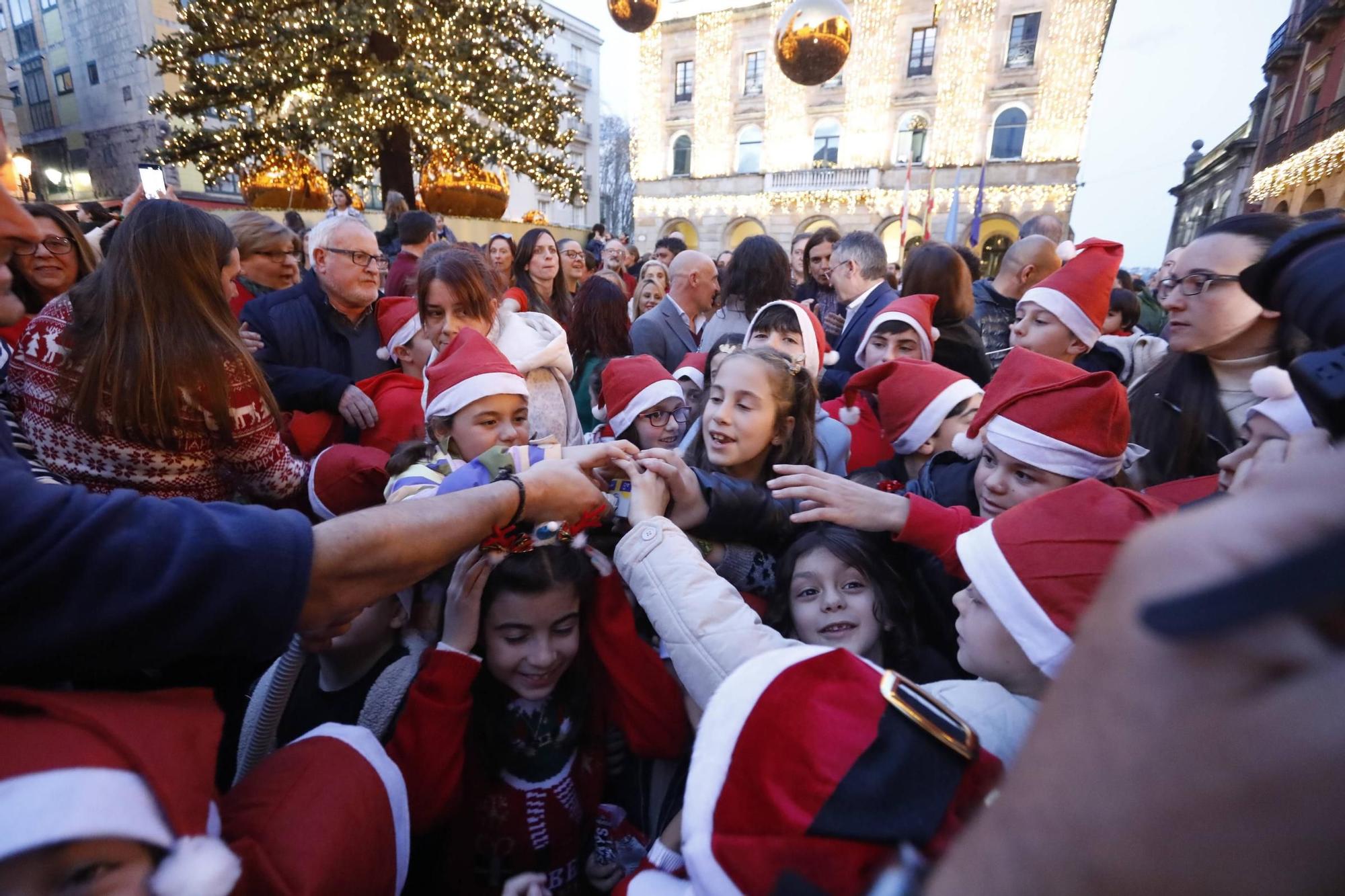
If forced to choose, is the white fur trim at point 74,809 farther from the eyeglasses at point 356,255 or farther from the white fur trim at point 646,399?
the eyeglasses at point 356,255

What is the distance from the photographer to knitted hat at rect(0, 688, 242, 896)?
0.64 meters

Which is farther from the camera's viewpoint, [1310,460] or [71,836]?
[71,836]

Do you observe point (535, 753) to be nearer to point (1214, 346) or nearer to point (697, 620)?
point (697, 620)

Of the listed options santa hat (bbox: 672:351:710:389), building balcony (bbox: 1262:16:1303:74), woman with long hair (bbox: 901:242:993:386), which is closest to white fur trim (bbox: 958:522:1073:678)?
santa hat (bbox: 672:351:710:389)

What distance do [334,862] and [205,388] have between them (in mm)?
1544

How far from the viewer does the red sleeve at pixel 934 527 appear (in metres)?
1.65

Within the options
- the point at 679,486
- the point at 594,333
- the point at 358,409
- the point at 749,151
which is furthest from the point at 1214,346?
the point at 749,151

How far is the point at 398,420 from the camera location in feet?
9.04

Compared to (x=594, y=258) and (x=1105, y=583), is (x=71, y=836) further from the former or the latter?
(x=594, y=258)

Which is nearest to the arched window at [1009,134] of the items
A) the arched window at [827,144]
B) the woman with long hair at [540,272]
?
the arched window at [827,144]

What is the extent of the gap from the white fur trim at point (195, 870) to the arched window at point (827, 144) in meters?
27.4

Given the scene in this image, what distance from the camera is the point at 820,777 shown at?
2.53 ft

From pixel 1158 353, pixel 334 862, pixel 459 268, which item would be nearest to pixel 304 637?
pixel 334 862

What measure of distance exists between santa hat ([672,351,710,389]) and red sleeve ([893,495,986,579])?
150 centimetres
